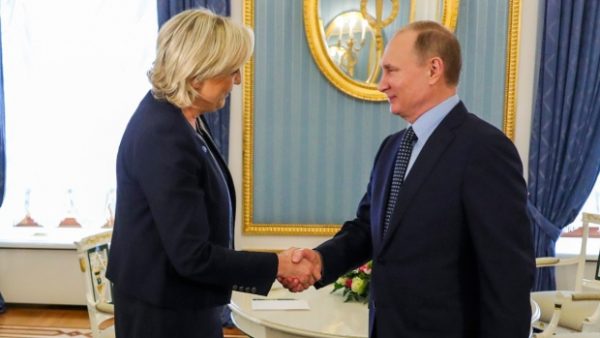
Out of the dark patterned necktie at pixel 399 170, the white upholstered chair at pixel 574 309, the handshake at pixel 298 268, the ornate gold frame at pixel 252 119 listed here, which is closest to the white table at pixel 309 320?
the handshake at pixel 298 268

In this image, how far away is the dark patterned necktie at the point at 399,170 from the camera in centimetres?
160

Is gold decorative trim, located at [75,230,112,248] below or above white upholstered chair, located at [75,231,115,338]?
above

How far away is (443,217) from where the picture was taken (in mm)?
1470

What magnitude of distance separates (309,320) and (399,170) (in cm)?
86

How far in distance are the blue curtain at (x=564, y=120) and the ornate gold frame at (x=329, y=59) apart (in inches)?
22.6

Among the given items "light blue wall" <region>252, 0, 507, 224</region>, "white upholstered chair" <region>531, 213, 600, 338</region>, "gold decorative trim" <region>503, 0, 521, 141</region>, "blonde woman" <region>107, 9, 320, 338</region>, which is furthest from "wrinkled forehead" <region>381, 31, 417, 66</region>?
"gold decorative trim" <region>503, 0, 521, 141</region>

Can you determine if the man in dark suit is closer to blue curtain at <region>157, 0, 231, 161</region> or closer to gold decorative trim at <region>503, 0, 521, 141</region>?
blue curtain at <region>157, 0, 231, 161</region>

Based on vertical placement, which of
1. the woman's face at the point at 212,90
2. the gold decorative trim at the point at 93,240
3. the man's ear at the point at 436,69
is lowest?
the gold decorative trim at the point at 93,240

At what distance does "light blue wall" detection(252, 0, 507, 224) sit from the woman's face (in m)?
2.43

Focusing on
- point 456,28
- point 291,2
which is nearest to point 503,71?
point 456,28

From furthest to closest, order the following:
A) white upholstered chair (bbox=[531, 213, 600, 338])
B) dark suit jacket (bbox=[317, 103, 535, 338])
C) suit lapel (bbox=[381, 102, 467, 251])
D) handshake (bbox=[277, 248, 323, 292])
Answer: white upholstered chair (bbox=[531, 213, 600, 338])
handshake (bbox=[277, 248, 323, 292])
suit lapel (bbox=[381, 102, 467, 251])
dark suit jacket (bbox=[317, 103, 535, 338])

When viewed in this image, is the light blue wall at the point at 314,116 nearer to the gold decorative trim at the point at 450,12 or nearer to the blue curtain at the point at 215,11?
the gold decorative trim at the point at 450,12

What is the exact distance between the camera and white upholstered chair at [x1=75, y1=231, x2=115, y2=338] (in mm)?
2654

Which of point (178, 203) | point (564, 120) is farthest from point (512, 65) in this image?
point (178, 203)
